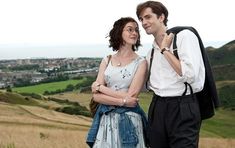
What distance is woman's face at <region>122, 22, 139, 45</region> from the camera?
539 cm

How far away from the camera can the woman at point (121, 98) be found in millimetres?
5359

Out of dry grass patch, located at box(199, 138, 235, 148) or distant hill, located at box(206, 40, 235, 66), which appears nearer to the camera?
dry grass patch, located at box(199, 138, 235, 148)

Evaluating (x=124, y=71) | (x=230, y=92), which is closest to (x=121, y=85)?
(x=124, y=71)

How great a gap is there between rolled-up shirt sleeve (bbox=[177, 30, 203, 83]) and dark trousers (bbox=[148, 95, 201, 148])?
0.26m

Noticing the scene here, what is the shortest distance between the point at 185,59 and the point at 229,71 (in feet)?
461

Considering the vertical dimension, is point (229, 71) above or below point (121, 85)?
below

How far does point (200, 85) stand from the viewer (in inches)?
181

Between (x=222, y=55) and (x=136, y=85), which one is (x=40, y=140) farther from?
(x=222, y=55)

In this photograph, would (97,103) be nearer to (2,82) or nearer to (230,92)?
(230,92)

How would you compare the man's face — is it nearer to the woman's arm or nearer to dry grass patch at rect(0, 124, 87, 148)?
the woman's arm

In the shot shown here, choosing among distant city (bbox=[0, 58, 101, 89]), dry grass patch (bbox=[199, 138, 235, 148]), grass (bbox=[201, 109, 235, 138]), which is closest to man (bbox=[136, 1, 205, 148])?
dry grass patch (bbox=[199, 138, 235, 148])

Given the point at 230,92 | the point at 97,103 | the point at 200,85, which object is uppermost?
the point at 200,85

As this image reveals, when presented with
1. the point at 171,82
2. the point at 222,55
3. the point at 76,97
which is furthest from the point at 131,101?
the point at 222,55

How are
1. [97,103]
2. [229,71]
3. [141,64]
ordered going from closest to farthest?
1. [141,64]
2. [97,103]
3. [229,71]
